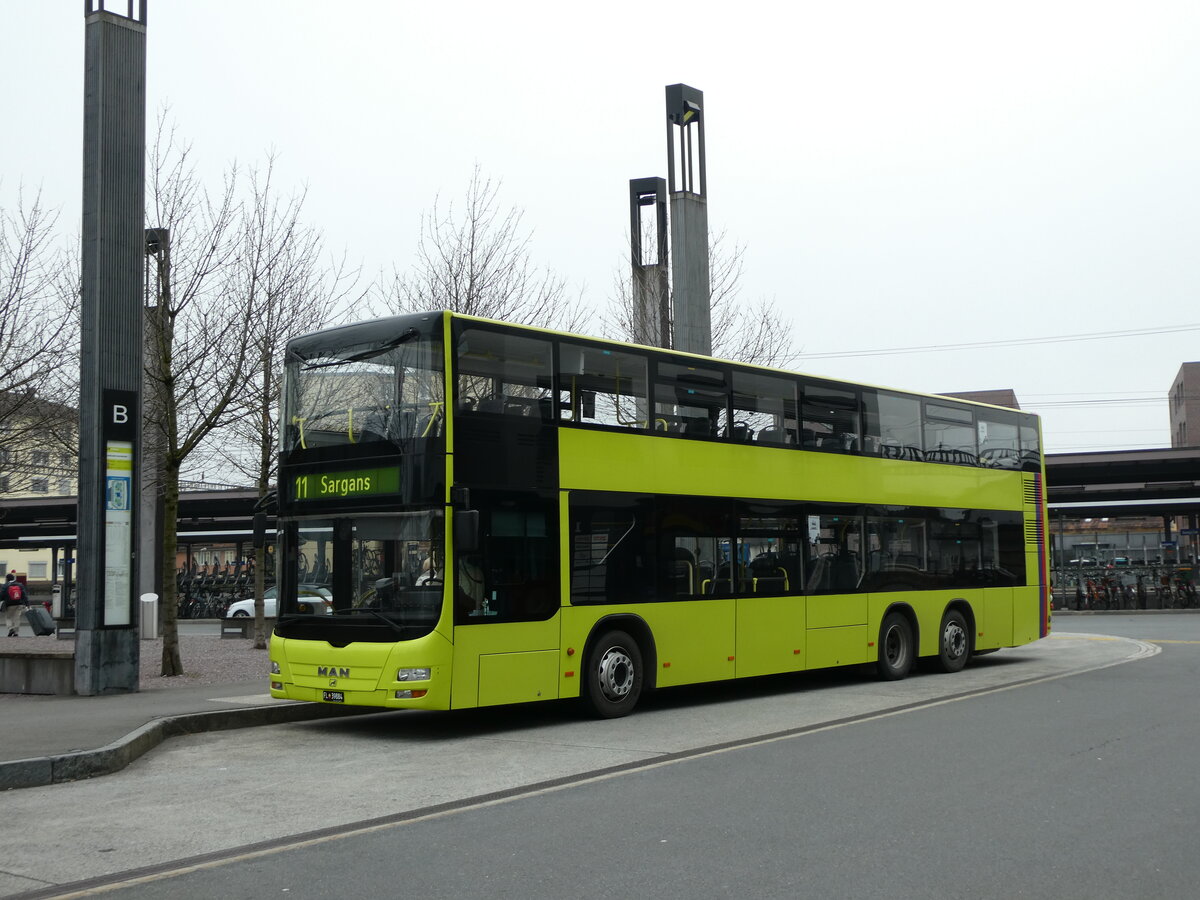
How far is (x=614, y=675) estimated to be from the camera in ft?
42.9

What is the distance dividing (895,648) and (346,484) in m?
8.66

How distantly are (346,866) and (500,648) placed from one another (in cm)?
535

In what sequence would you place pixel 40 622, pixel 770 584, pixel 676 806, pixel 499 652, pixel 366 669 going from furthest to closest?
pixel 40 622
pixel 770 584
pixel 499 652
pixel 366 669
pixel 676 806

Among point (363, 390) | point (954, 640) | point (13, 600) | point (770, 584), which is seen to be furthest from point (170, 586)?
point (13, 600)

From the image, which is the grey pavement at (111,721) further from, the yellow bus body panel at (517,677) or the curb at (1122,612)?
the curb at (1122,612)

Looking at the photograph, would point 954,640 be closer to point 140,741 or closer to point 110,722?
point 110,722

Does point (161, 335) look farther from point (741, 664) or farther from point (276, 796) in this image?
point (276, 796)

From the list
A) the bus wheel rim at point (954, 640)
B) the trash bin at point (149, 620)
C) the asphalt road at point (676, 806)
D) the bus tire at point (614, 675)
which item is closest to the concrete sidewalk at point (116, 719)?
the asphalt road at point (676, 806)

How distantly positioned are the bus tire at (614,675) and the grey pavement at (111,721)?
2963mm

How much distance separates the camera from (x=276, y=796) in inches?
343

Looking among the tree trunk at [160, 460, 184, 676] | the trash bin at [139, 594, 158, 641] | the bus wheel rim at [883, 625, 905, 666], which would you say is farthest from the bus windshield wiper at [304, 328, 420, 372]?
the trash bin at [139, 594, 158, 641]

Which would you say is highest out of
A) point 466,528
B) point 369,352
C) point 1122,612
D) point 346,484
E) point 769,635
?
point 369,352

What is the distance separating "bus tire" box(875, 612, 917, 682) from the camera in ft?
55.2

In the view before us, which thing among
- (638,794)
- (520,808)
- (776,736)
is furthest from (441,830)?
(776,736)
